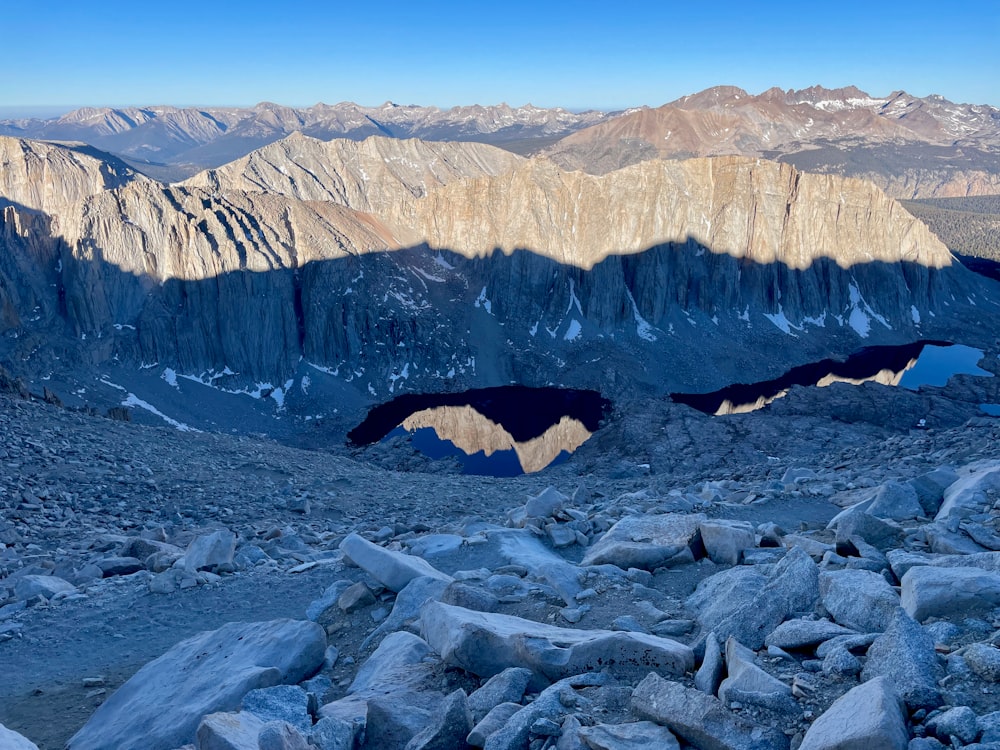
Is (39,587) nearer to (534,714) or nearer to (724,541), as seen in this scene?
(534,714)

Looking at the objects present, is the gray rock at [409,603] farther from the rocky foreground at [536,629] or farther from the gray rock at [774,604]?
the gray rock at [774,604]

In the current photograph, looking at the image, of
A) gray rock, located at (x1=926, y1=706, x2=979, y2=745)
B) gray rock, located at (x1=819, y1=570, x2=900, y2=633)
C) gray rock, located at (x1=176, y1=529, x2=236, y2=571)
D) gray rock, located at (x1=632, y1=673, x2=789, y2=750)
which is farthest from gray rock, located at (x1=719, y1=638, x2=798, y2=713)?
gray rock, located at (x1=176, y1=529, x2=236, y2=571)

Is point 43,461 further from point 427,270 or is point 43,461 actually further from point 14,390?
point 427,270

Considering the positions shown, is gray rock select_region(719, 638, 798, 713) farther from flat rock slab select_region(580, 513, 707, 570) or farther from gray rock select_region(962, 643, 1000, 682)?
flat rock slab select_region(580, 513, 707, 570)

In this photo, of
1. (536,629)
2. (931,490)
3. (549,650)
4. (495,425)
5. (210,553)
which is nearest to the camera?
(549,650)

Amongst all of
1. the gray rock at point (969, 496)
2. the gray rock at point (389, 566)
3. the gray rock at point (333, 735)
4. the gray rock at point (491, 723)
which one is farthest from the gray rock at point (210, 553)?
the gray rock at point (969, 496)

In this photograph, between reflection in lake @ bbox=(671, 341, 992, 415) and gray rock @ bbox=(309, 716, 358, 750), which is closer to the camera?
gray rock @ bbox=(309, 716, 358, 750)

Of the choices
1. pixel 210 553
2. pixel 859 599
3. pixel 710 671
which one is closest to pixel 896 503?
pixel 859 599

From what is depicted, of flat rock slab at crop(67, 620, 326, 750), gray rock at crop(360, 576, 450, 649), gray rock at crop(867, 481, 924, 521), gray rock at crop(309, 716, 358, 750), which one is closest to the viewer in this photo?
gray rock at crop(309, 716, 358, 750)
